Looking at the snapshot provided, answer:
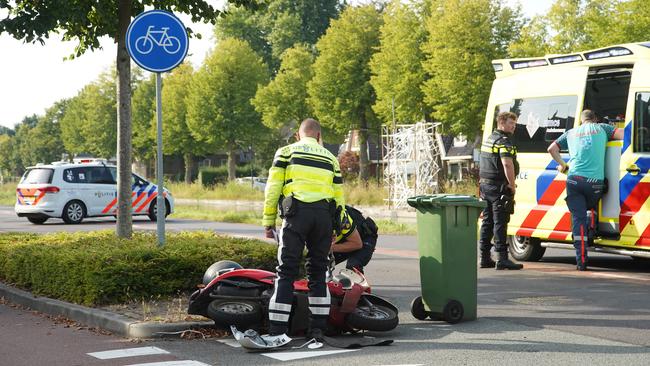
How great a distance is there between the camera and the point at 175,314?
7676mm

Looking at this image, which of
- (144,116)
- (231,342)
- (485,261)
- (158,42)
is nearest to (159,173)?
(158,42)

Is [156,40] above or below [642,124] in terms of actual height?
above

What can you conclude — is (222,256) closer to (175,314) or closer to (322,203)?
(175,314)

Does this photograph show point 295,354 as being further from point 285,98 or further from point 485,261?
point 285,98

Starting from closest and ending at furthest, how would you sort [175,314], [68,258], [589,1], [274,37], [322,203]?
[322,203] → [175,314] → [68,258] → [589,1] → [274,37]

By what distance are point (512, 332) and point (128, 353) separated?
10.2 ft

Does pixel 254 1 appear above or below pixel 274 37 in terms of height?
below

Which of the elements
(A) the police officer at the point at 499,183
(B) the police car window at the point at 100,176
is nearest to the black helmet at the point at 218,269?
(A) the police officer at the point at 499,183

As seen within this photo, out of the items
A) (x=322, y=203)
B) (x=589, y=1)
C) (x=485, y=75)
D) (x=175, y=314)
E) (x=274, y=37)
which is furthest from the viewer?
(x=274, y=37)

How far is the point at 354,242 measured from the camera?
767 cm

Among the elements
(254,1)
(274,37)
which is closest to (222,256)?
(254,1)

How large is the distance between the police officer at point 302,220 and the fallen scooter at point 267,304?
22 centimetres

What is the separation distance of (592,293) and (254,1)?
559cm

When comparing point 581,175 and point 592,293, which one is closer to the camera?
point 592,293
